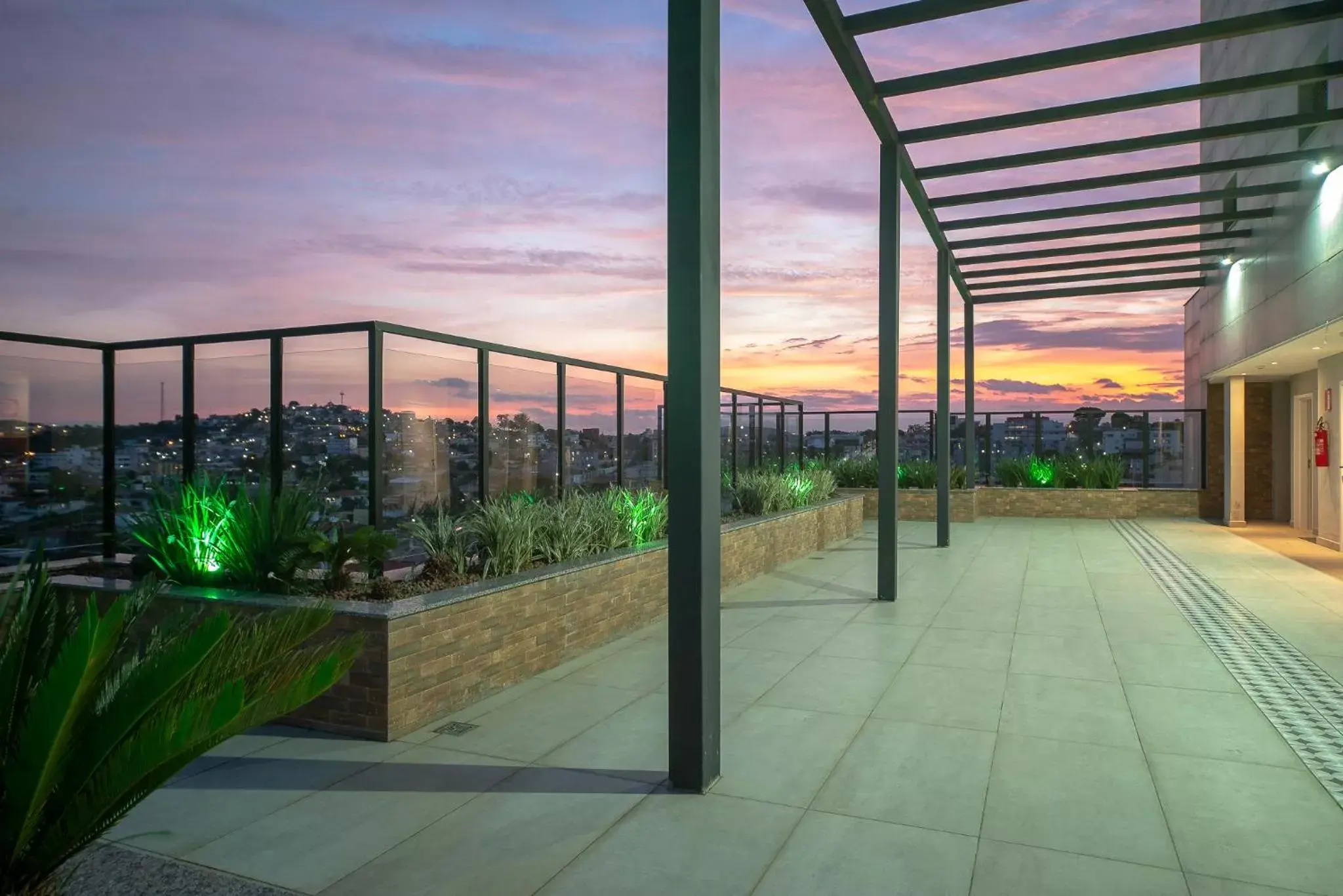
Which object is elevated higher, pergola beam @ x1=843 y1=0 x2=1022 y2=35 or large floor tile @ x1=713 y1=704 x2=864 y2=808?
pergola beam @ x1=843 y1=0 x2=1022 y2=35

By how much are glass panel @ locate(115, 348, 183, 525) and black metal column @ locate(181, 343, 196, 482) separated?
0.05m

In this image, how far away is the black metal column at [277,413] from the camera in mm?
5695

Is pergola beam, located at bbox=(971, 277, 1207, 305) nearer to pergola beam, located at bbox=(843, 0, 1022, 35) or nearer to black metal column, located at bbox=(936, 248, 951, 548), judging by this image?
black metal column, located at bbox=(936, 248, 951, 548)

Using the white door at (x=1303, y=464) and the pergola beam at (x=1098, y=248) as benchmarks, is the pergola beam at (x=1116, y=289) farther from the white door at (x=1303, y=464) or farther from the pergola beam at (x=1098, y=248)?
the white door at (x=1303, y=464)

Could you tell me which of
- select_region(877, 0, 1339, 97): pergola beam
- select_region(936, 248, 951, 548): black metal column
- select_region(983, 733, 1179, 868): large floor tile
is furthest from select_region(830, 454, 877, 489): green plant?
select_region(983, 733, 1179, 868): large floor tile

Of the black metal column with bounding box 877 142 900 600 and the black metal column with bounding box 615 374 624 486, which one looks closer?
the black metal column with bounding box 877 142 900 600

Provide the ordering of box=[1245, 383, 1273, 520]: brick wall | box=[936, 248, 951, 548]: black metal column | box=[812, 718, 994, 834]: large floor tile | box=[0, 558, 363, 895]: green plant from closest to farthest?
box=[0, 558, 363, 895]: green plant → box=[812, 718, 994, 834]: large floor tile → box=[936, 248, 951, 548]: black metal column → box=[1245, 383, 1273, 520]: brick wall

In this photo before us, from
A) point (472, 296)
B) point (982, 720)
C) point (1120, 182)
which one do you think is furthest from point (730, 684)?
point (472, 296)

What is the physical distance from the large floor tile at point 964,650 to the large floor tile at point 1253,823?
1.64 metres

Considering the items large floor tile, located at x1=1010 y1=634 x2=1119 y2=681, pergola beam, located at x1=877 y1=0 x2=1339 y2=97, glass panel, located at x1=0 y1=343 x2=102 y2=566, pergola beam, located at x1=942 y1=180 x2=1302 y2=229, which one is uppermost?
pergola beam, located at x1=877 y1=0 x2=1339 y2=97

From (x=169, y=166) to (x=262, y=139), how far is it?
35.8 inches

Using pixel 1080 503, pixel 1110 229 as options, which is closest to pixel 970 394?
pixel 1080 503

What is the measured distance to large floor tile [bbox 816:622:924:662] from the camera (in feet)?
18.5

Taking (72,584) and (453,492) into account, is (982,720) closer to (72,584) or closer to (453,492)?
(453,492)
